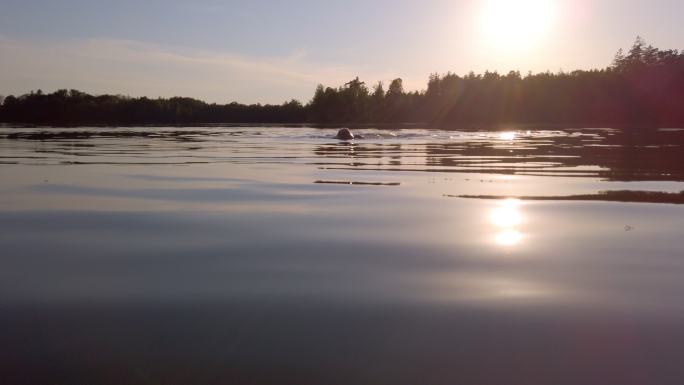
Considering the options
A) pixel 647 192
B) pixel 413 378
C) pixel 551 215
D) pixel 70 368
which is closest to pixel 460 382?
pixel 413 378

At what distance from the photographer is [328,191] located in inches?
300

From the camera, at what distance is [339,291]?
3.18 meters

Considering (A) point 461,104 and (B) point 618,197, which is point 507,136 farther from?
(A) point 461,104

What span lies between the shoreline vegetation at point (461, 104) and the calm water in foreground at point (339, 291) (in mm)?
61774

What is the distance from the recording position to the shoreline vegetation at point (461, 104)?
74.6 m

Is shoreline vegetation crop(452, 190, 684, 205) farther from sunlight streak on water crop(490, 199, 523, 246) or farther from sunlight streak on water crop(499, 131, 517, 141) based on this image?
sunlight streak on water crop(499, 131, 517, 141)

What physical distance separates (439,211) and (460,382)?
3777mm

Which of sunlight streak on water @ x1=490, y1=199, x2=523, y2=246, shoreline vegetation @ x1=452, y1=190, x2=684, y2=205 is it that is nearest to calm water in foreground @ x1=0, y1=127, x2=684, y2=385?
sunlight streak on water @ x1=490, y1=199, x2=523, y2=246

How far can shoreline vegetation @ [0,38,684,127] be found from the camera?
245ft

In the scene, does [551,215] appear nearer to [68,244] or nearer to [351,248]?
[351,248]

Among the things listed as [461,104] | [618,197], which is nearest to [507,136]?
[618,197]

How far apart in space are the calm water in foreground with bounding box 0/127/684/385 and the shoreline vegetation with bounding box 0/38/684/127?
61.8m

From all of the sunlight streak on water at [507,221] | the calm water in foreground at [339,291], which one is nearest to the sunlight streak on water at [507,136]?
the sunlight streak on water at [507,221]

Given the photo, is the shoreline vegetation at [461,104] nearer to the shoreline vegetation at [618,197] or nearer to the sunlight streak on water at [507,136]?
the sunlight streak on water at [507,136]
